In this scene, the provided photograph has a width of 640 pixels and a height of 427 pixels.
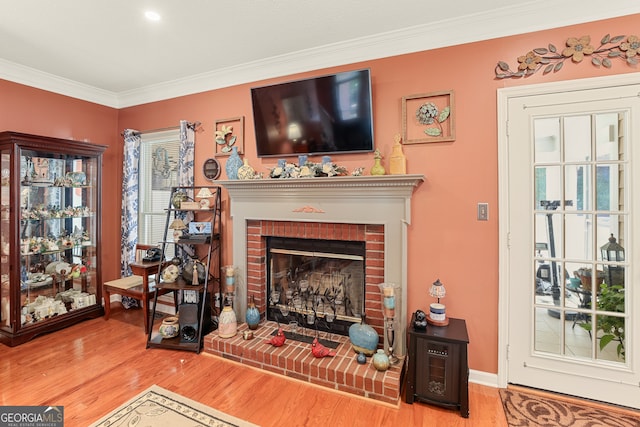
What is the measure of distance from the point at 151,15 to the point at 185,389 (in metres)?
2.71

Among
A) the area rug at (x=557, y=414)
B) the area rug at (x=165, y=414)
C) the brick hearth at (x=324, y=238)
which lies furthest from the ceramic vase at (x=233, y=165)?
the area rug at (x=557, y=414)

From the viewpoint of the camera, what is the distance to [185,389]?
7.32 ft

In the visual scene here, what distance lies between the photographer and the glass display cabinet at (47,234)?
2.93 m

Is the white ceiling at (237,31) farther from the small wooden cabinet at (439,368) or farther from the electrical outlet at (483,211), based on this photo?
the small wooden cabinet at (439,368)

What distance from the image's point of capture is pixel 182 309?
2943mm

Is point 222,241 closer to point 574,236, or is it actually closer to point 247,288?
point 247,288

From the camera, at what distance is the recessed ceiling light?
220 cm

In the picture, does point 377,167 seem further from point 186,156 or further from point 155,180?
point 155,180

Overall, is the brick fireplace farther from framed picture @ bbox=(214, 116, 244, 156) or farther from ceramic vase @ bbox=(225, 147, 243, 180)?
framed picture @ bbox=(214, 116, 244, 156)

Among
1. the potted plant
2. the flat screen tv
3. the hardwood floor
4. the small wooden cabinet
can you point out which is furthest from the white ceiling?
the hardwood floor

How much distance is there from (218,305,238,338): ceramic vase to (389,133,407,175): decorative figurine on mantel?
189cm

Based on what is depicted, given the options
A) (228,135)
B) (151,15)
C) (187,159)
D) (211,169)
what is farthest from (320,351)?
(151,15)

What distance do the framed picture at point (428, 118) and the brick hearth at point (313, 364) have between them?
173 cm

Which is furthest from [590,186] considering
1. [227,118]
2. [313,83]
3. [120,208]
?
[120,208]
